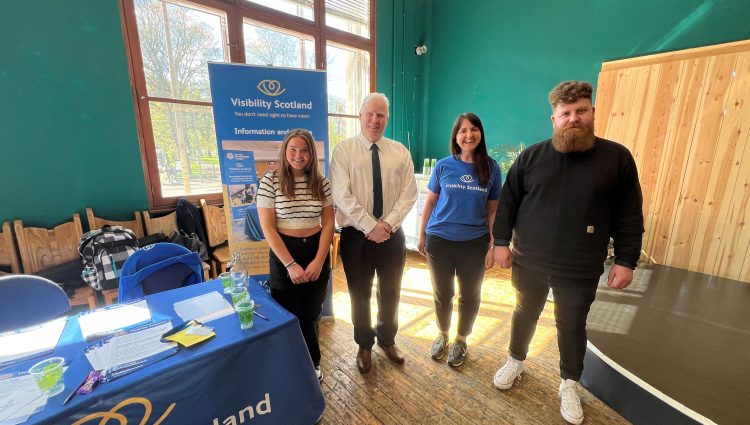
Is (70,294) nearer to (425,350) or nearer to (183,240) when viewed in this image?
(183,240)

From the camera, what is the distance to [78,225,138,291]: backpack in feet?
7.92

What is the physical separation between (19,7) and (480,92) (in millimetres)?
4541

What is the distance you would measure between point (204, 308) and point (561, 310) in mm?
1706

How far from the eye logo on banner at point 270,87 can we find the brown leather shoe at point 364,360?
1930 millimetres

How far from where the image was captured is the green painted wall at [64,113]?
2395 millimetres

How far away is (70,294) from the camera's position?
245 cm

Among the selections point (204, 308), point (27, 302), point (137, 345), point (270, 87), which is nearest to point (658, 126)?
point (270, 87)

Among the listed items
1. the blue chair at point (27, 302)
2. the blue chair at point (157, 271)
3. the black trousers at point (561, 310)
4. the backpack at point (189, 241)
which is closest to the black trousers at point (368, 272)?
the black trousers at point (561, 310)

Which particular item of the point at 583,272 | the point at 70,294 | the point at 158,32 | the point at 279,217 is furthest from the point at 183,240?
the point at 583,272

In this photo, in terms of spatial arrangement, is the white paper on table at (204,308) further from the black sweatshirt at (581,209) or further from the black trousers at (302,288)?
the black sweatshirt at (581,209)

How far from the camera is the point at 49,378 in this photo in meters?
0.93

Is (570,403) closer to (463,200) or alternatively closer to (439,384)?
(439,384)

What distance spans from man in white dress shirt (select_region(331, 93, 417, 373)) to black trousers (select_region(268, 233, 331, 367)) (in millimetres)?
208

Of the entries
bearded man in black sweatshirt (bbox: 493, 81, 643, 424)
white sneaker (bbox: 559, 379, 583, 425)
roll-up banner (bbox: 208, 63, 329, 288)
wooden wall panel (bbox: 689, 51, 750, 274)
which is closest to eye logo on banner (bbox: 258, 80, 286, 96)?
roll-up banner (bbox: 208, 63, 329, 288)
